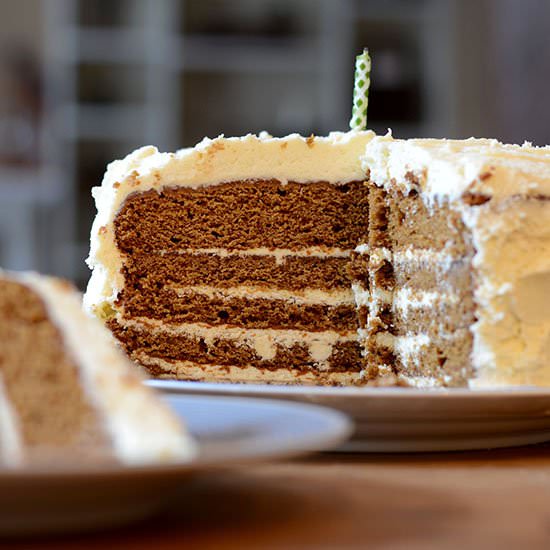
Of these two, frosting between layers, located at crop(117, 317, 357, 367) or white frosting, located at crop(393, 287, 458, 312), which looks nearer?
white frosting, located at crop(393, 287, 458, 312)

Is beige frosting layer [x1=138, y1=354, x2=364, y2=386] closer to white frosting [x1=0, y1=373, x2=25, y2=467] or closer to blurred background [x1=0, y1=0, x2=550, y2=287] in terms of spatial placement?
white frosting [x1=0, y1=373, x2=25, y2=467]

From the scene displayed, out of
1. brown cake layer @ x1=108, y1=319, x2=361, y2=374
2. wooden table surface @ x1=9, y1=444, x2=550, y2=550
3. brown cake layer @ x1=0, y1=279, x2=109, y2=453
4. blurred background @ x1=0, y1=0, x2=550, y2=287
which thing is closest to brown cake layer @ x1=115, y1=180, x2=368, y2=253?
brown cake layer @ x1=108, y1=319, x2=361, y2=374

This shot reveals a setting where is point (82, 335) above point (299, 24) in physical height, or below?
below

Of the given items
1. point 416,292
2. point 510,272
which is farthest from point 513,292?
point 416,292

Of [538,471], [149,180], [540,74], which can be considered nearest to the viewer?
[538,471]

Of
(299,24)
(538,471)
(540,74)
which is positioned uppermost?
(299,24)

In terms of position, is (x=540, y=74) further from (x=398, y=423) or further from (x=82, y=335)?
(x=82, y=335)

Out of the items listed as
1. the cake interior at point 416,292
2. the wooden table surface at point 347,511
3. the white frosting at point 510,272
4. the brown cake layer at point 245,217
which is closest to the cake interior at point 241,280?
the brown cake layer at point 245,217

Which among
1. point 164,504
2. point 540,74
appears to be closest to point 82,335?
point 164,504
